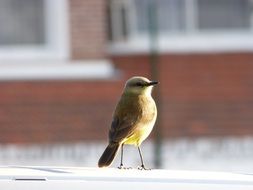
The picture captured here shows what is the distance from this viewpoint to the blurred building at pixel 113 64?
545 inches

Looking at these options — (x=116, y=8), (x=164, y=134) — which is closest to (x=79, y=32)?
(x=116, y=8)

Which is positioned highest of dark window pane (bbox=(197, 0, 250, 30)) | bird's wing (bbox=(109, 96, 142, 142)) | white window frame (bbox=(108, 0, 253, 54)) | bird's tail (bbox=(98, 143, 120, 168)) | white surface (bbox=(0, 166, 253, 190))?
dark window pane (bbox=(197, 0, 250, 30))

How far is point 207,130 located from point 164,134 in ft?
1.88

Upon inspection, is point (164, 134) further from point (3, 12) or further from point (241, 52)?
point (3, 12)

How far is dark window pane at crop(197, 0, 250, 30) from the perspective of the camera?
14477 millimetres

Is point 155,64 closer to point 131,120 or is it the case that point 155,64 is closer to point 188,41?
point 188,41

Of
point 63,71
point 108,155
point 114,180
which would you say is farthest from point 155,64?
point 114,180

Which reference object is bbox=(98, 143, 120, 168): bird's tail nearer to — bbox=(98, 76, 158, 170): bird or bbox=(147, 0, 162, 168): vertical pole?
bbox=(98, 76, 158, 170): bird

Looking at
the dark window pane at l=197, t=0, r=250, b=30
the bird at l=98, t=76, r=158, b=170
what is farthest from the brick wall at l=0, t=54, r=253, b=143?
the bird at l=98, t=76, r=158, b=170

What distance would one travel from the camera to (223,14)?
14516mm

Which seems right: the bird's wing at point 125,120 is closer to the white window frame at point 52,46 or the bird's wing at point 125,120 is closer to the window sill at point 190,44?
the white window frame at point 52,46

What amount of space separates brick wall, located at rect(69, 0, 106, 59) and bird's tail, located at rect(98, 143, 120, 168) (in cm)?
823

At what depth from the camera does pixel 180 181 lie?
4.23 m

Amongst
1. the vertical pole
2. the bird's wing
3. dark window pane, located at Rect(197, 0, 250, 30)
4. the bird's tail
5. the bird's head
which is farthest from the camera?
dark window pane, located at Rect(197, 0, 250, 30)
